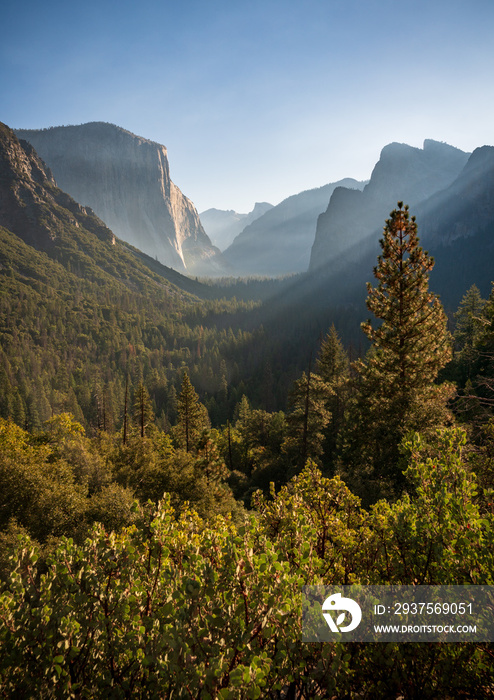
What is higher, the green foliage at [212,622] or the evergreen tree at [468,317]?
the green foliage at [212,622]

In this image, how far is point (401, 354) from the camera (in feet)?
45.8

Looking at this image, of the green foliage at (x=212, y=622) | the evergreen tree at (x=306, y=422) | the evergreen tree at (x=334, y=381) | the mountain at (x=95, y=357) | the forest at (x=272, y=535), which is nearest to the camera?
the green foliage at (x=212, y=622)

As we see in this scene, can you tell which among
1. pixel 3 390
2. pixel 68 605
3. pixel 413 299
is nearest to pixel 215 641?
pixel 68 605

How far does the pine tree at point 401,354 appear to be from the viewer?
1334 cm

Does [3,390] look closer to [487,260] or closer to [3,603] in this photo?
[3,603]

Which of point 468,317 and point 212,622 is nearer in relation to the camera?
point 212,622

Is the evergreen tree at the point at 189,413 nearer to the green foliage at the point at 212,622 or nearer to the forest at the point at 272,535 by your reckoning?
the forest at the point at 272,535

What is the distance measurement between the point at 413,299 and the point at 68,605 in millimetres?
14429

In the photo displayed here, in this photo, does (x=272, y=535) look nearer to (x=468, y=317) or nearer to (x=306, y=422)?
(x=306, y=422)

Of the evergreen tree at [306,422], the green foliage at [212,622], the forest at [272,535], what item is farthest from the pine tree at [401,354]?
the evergreen tree at [306,422]

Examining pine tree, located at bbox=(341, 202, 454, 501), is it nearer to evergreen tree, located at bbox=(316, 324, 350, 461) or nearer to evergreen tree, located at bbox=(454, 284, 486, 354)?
evergreen tree, located at bbox=(316, 324, 350, 461)

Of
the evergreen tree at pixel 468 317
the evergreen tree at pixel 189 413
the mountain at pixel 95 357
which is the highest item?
the evergreen tree at pixel 468 317

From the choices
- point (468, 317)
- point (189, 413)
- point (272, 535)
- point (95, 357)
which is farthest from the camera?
point (95, 357)

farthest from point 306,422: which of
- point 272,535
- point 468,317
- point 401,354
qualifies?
point 272,535
